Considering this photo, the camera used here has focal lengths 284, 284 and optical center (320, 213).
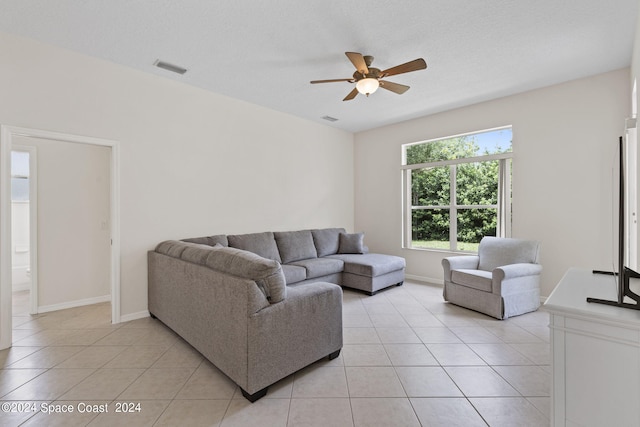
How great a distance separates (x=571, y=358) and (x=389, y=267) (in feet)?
10.6

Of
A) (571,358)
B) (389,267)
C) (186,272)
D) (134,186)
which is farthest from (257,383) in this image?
(389,267)

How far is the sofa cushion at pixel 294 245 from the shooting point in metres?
4.41

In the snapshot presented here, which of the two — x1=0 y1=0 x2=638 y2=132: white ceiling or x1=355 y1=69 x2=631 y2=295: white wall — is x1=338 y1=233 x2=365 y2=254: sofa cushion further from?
x1=0 y1=0 x2=638 y2=132: white ceiling

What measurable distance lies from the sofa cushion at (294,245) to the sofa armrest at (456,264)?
2023 mm

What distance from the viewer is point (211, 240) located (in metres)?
3.67

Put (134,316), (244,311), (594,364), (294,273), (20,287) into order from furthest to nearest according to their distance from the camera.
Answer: (20,287), (294,273), (134,316), (244,311), (594,364)

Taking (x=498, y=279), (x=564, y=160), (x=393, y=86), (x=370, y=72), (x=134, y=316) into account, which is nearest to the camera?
(x=370, y=72)

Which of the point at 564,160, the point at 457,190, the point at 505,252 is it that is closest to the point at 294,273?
the point at 505,252

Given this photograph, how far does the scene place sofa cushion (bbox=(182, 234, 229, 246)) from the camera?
3.56 metres

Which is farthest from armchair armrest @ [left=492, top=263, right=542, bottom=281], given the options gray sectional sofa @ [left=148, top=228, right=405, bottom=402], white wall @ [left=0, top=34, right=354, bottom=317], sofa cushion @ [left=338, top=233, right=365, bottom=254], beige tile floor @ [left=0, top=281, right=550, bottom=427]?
white wall @ [left=0, top=34, right=354, bottom=317]

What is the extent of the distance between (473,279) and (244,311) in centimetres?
288

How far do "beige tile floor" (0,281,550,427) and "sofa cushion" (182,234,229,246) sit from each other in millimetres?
1030

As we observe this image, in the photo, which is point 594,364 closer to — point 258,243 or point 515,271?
point 515,271

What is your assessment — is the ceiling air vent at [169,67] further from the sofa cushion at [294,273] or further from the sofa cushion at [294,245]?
the sofa cushion at [294,273]
